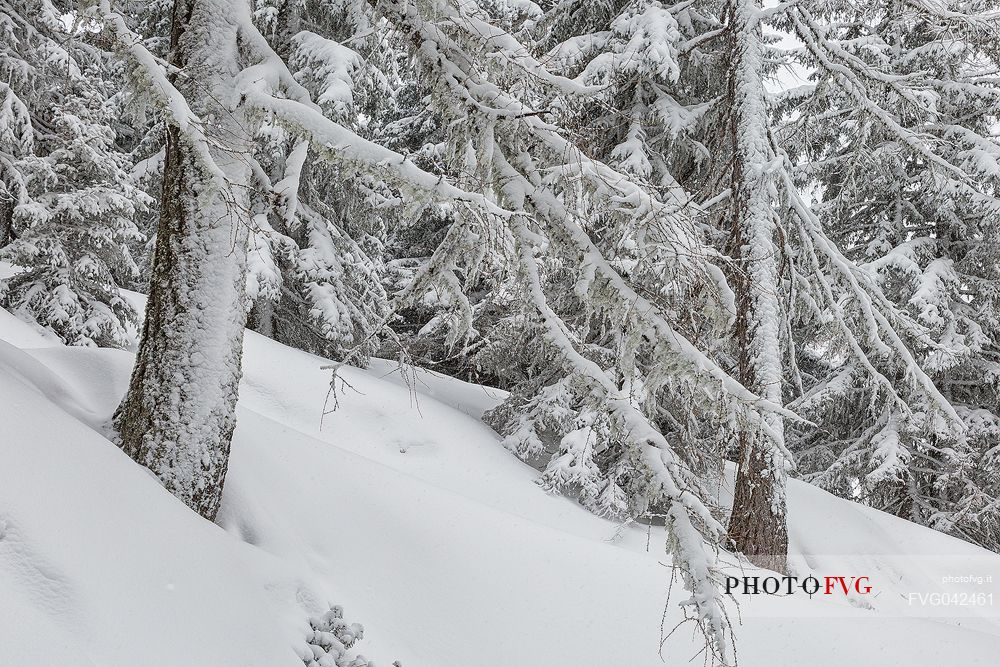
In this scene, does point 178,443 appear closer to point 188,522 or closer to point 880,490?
point 188,522

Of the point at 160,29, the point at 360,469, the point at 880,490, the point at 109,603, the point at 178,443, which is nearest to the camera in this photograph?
the point at 109,603

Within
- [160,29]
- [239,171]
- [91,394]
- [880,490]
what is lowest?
[880,490]

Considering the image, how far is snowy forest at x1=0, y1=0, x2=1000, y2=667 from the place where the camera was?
3.46 meters

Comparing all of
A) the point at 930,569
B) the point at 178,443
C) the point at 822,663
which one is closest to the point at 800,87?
the point at 930,569

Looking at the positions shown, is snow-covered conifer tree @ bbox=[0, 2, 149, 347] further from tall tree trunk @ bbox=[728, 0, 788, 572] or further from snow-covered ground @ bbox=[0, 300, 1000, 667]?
tall tree trunk @ bbox=[728, 0, 788, 572]

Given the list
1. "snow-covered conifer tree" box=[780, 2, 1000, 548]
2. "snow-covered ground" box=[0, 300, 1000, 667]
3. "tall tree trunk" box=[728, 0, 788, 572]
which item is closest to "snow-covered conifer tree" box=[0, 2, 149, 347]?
"snow-covered ground" box=[0, 300, 1000, 667]

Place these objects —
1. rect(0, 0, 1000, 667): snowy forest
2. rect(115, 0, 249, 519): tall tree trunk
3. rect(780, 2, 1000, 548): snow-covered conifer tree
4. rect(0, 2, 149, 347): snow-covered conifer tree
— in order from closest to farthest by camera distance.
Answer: rect(0, 0, 1000, 667): snowy forest
rect(115, 0, 249, 519): tall tree trunk
rect(0, 2, 149, 347): snow-covered conifer tree
rect(780, 2, 1000, 548): snow-covered conifer tree

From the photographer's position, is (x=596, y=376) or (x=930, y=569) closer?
(x=596, y=376)

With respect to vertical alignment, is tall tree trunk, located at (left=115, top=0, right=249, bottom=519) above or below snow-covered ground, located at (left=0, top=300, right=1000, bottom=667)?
above

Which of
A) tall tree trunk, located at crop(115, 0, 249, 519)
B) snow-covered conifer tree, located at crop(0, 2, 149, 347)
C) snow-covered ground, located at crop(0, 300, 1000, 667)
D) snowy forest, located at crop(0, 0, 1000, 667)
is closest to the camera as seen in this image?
snow-covered ground, located at crop(0, 300, 1000, 667)

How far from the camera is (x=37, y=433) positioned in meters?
3.15

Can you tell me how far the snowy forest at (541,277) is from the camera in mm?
3456

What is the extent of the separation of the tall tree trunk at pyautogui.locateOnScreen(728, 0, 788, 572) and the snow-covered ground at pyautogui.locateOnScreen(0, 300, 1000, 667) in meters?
0.63

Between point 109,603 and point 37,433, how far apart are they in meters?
0.99
